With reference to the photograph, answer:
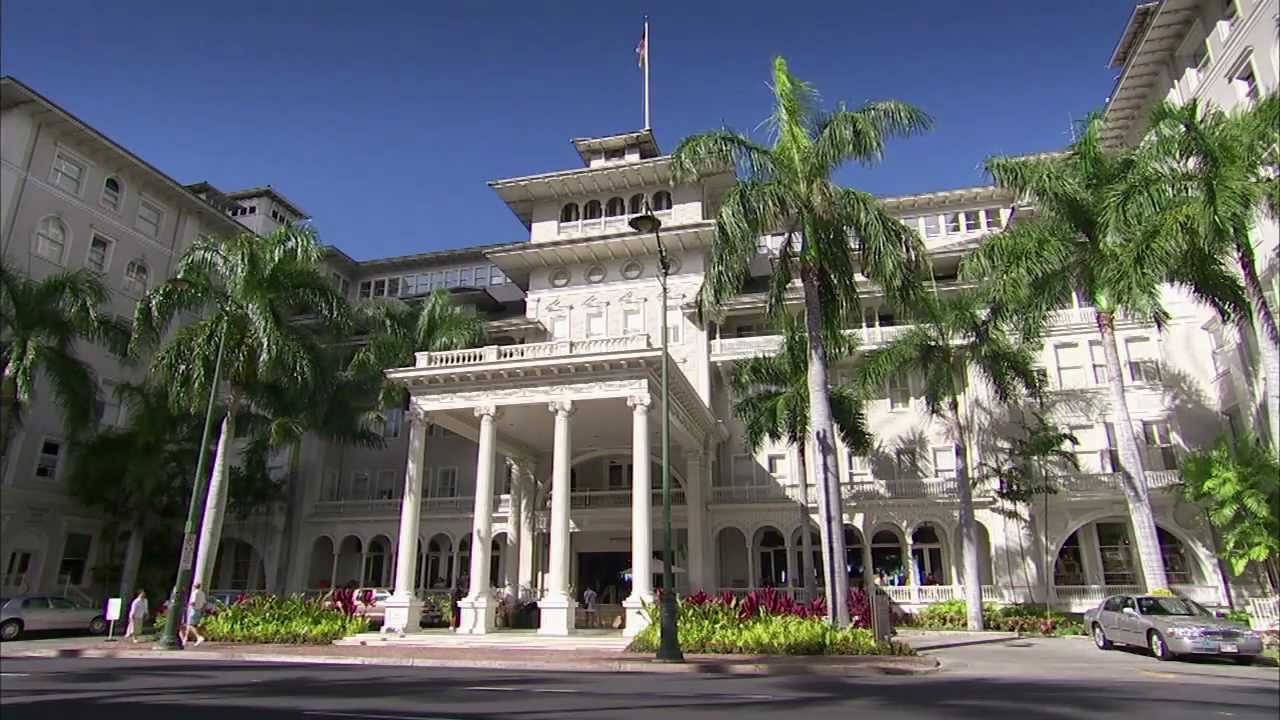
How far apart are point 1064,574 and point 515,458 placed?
22864 mm

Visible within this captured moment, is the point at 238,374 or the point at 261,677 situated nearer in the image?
the point at 261,677

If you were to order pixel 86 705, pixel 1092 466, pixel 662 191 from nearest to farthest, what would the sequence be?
pixel 86 705 < pixel 1092 466 < pixel 662 191

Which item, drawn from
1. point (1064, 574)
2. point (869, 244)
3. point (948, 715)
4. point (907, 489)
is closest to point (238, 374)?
point (869, 244)

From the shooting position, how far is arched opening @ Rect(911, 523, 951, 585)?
32.4 metres

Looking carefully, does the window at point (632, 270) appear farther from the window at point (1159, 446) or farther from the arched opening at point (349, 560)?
the window at point (1159, 446)

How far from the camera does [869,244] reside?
19.6 meters

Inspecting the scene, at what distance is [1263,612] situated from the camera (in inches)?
969

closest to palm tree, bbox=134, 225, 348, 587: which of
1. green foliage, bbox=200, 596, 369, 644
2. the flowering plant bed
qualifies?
green foliage, bbox=200, 596, 369, 644

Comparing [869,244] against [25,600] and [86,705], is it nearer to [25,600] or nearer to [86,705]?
[86,705]

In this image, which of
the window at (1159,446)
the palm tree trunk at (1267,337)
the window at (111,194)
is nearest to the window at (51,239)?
the window at (111,194)

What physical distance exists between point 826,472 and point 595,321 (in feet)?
66.8

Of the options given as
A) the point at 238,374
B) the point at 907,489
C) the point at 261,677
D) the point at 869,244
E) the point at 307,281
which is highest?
the point at 307,281

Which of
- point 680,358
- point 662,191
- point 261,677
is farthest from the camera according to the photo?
point 662,191

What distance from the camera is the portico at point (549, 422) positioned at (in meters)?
22.6
